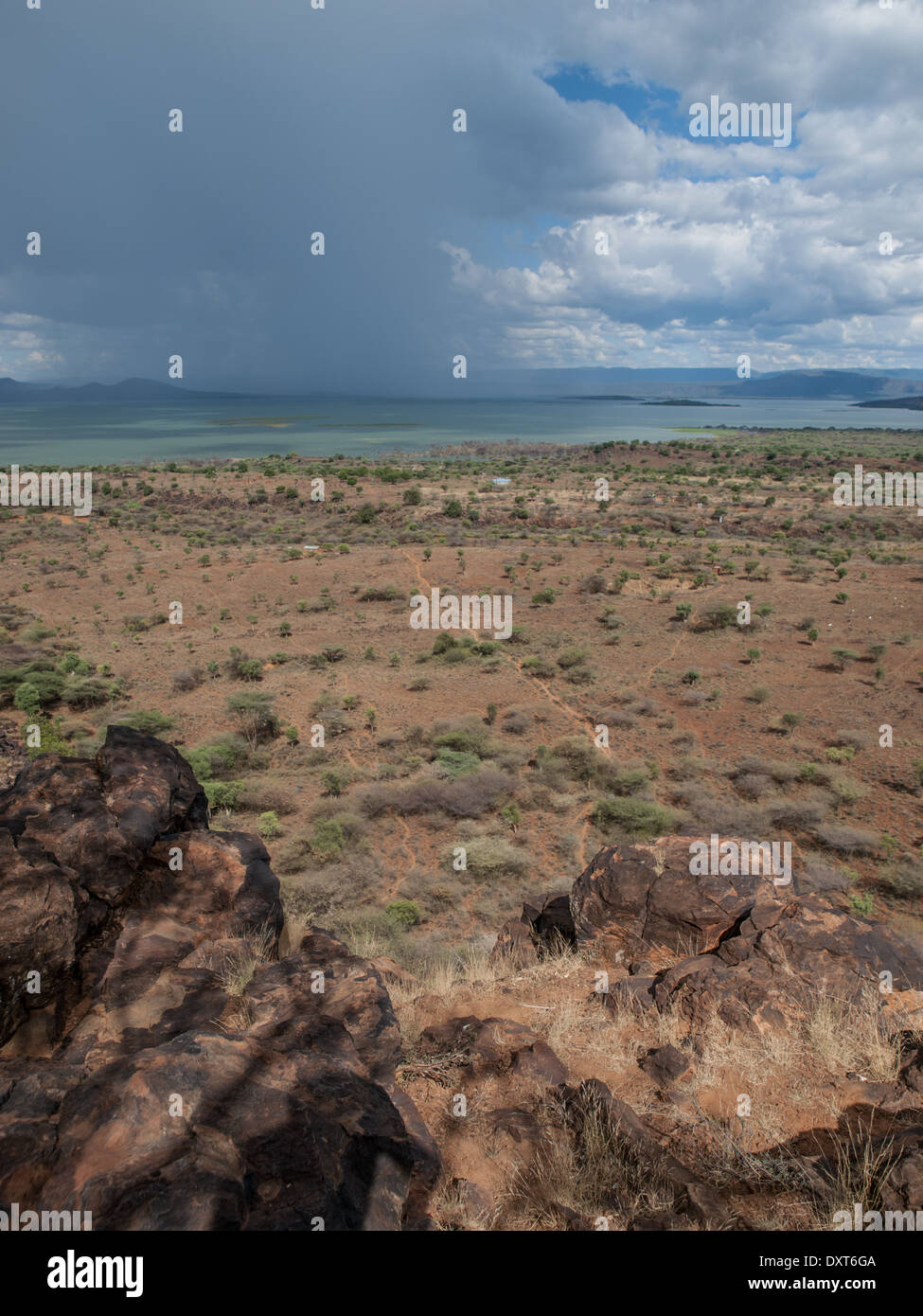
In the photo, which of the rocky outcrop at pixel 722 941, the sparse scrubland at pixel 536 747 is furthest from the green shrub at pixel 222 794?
the rocky outcrop at pixel 722 941

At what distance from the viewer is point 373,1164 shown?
327 cm

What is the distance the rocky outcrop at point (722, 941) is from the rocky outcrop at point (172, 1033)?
2.76 m

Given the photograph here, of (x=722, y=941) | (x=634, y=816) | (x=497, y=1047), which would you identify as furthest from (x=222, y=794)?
(x=722, y=941)

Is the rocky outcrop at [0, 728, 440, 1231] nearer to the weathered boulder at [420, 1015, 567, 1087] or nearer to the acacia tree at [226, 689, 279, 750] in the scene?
the weathered boulder at [420, 1015, 567, 1087]

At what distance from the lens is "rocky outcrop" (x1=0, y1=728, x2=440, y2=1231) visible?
286 centimetres

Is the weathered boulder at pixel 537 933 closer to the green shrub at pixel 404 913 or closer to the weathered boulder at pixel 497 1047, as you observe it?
the green shrub at pixel 404 913

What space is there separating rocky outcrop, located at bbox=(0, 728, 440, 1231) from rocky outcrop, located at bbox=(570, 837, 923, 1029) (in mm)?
2761

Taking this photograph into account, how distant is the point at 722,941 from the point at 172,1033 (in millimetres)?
5002

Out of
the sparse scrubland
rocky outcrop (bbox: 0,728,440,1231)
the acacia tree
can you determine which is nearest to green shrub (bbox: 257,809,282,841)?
the sparse scrubland

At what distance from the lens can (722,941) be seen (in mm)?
6461

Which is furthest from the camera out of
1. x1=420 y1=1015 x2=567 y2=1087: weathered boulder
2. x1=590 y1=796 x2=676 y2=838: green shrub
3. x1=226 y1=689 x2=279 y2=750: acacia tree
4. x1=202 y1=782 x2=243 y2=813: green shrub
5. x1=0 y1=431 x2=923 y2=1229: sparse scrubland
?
x1=226 y1=689 x2=279 y2=750: acacia tree

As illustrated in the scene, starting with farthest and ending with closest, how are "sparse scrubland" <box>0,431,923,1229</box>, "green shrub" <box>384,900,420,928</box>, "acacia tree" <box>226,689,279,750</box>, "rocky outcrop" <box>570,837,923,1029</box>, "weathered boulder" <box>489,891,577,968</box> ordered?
1. "acacia tree" <box>226,689,279,750</box>
2. "green shrub" <box>384,900,420,928</box>
3. "weathered boulder" <box>489,891,577,968</box>
4. "rocky outcrop" <box>570,837,923,1029</box>
5. "sparse scrubland" <box>0,431,923,1229</box>

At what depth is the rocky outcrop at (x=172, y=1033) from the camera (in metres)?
2.86
